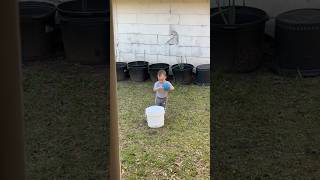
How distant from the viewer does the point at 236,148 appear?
1.80 meters

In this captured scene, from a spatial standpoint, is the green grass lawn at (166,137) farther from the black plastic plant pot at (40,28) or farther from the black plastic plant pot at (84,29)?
the black plastic plant pot at (40,28)

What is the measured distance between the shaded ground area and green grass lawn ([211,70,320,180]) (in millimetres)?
506

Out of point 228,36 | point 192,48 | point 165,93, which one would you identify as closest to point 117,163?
point 165,93

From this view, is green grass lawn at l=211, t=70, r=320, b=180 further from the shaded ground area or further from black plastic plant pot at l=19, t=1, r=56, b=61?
black plastic plant pot at l=19, t=1, r=56, b=61

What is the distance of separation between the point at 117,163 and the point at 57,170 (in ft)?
1.22

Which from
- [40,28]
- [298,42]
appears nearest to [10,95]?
[40,28]

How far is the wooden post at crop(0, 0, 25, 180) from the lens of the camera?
0.27m

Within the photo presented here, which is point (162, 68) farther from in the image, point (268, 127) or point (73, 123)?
point (268, 127)

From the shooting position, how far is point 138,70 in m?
1.50

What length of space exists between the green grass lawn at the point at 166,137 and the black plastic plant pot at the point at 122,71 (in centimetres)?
3

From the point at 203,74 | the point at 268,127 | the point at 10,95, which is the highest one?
the point at 10,95

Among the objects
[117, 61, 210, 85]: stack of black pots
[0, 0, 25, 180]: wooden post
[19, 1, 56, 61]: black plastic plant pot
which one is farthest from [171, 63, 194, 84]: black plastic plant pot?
[0, 0, 25, 180]: wooden post

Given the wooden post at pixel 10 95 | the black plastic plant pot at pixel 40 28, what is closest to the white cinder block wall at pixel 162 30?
the black plastic plant pot at pixel 40 28

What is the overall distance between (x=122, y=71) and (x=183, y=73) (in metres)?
0.24
